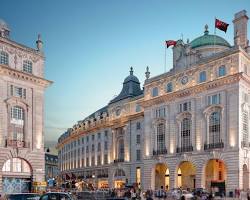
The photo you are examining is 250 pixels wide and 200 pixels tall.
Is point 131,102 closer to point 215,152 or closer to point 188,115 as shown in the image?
point 188,115

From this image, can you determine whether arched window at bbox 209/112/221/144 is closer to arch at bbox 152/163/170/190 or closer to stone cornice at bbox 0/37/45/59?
arch at bbox 152/163/170/190

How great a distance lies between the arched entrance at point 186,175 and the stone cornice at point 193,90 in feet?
39.2

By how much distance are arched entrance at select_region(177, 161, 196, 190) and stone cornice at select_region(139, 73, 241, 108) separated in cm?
1195

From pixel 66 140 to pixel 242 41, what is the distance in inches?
2926

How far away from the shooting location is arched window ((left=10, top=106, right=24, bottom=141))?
5575 cm

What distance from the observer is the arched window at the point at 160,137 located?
7175cm

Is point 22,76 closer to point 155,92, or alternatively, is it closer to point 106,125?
point 155,92

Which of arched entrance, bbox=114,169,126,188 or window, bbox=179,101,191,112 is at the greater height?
window, bbox=179,101,191,112

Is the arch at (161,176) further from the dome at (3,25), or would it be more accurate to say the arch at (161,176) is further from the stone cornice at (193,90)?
the dome at (3,25)

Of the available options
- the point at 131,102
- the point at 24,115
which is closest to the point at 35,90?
the point at 24,115

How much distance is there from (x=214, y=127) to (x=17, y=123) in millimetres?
30274

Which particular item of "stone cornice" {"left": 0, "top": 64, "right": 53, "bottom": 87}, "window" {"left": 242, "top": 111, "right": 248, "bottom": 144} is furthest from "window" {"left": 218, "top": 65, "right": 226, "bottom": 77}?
"stone cornice" {"left": 0, "top": 64, "right": 53, "bottom": 87}

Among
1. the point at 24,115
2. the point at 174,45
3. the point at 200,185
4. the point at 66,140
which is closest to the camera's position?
the point at 24,115

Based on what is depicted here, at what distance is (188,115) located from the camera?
6744 centimetres
